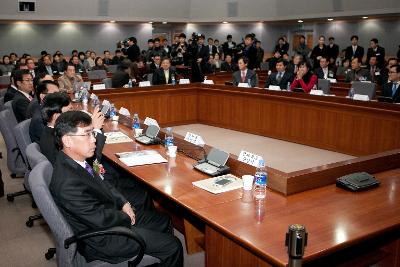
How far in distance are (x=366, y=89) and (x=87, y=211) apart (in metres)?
5.77

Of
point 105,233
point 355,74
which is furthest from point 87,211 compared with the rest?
point 355,74

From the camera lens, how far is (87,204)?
2.18m

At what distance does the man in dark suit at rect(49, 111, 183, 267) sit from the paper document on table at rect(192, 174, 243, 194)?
39 cm

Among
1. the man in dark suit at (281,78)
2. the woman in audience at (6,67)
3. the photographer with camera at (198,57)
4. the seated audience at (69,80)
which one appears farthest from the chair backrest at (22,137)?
the woman in audience at (6,67)

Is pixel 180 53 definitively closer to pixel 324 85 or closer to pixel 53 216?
pixel 324 85

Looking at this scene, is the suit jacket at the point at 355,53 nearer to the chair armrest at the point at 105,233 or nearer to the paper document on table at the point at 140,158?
the paper document on table at the point at 140,158

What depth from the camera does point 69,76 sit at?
754cm

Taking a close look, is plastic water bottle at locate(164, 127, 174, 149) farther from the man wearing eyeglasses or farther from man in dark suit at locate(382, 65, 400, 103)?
man in dark suit at locate(382, 65, 400, 103)

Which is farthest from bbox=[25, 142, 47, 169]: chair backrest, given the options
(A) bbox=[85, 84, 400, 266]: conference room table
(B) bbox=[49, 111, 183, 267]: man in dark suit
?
(A) bbox=[85, 84, 400, 266]: conference room table

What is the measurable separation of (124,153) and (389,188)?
6.65 feet

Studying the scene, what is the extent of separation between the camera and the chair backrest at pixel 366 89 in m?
6.69

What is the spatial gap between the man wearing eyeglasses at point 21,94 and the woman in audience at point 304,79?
405 centimetres

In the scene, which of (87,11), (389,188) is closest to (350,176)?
(389,188)

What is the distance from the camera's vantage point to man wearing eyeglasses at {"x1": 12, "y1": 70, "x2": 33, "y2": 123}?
16.3ft
